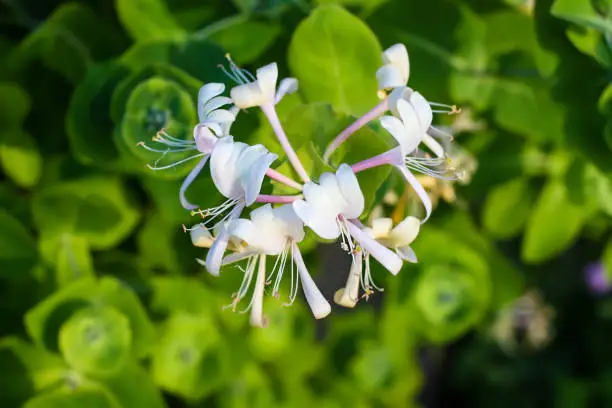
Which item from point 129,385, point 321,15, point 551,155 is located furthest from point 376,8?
point 129,385

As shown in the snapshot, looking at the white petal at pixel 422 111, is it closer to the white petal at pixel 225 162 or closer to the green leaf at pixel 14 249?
the white petal at pixel 225 162

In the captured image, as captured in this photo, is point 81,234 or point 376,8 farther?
point 81,234

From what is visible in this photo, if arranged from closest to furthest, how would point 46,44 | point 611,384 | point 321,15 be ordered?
point 321,15, point 46,44, point 611,384

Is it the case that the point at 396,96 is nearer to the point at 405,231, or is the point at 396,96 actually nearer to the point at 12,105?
the point at 405,231

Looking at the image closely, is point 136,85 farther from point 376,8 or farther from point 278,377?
point 278,377

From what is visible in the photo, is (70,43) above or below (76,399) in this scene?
above

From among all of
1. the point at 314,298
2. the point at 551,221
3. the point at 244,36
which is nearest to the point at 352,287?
the point at 314,298

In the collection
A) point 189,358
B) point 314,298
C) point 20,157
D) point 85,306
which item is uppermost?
point 314,298
